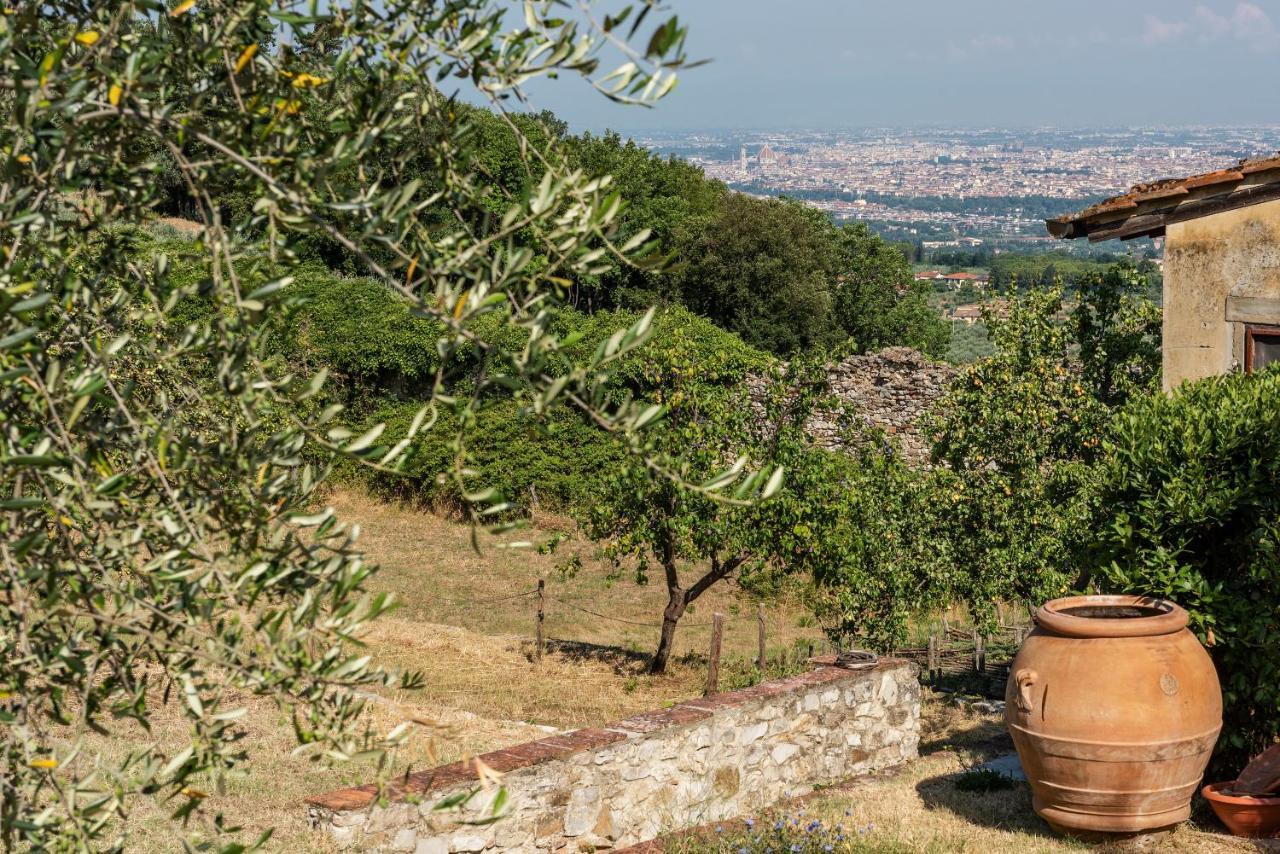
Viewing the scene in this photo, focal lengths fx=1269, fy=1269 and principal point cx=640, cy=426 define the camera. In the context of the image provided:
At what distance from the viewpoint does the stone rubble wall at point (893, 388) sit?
22.8m

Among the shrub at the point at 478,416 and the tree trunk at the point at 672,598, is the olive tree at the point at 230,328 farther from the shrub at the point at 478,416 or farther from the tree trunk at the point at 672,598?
the shrub at the point at 478,416

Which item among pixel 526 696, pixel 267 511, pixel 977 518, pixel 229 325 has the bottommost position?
pixel 526 696

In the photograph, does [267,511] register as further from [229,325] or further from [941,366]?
[941,366]

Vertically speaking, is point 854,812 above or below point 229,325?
below

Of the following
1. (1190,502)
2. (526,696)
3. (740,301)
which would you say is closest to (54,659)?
(1190,502)

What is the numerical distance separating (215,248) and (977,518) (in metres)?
10.5

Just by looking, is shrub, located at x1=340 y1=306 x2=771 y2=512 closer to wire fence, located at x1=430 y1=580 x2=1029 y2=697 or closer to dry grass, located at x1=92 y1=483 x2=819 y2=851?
dry grass, located at x1=92 y1=483 x2=819 y2=851

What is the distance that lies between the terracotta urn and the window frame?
360 cm

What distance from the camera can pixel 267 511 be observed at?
96.8 inches

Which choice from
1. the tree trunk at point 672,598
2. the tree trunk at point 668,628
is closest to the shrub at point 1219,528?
the tree trunk at point 672,598

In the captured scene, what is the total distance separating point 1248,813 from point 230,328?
5.87 m

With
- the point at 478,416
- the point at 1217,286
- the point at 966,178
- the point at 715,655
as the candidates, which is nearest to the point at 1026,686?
the point at 1217,286

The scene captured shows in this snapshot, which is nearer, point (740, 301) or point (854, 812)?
point (854, 812)

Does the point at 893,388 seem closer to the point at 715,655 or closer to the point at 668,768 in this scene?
the point at 715,655
